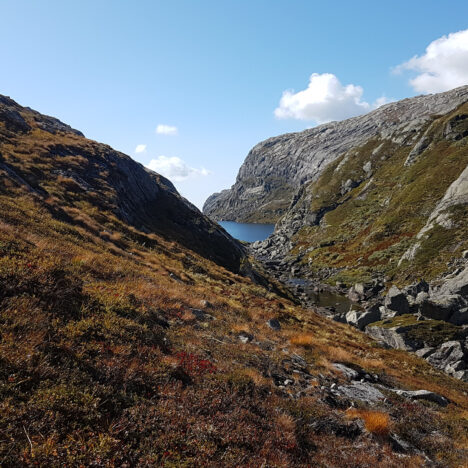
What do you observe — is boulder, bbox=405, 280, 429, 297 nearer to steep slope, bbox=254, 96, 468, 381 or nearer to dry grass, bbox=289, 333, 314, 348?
steep slope, bbox=254, 96, 468, 381

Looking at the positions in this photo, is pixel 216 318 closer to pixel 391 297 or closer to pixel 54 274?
pixel 54 274

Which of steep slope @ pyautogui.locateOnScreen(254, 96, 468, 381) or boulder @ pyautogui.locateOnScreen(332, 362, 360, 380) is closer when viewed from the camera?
boulder @ pyautogui.locateOnScreen(332, 362, 360, 380)

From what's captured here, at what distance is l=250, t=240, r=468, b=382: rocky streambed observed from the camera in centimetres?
2548

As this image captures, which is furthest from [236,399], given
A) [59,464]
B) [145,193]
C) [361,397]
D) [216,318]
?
[145,193]

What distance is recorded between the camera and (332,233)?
333ft

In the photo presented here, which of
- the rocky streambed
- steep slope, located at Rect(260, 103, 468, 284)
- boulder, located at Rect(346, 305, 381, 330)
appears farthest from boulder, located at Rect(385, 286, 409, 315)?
steep slope, located at Rect(260, 103, 468, 284)

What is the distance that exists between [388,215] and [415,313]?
53501mm

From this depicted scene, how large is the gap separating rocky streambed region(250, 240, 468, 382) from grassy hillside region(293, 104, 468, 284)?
5.69 m

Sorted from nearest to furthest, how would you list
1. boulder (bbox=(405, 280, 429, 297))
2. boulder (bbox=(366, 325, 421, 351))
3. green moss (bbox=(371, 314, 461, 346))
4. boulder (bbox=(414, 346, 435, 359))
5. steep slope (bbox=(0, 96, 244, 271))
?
boulder (bbox=(414, 346, 435, 359)), boulder (bbox=(366, 325, 421, 351)), green moss (bbox=(371, 314, 461, 346)), steep slope (bbox=(0, 96, 244, 271)), boulder (bbox=(405, 280, 429, 297))

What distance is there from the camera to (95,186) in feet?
129

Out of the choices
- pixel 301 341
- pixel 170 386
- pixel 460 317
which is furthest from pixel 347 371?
pixel 460 317

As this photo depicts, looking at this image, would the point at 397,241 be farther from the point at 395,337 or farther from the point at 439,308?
the point at 395,337

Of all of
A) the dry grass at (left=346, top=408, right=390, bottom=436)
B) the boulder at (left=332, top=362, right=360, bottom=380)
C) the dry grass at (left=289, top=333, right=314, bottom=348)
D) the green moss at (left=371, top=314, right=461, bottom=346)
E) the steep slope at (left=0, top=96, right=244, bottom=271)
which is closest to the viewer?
the dry grass at (left=346, top=408, right=390, bottom=436)

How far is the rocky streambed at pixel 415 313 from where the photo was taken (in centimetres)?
2548
